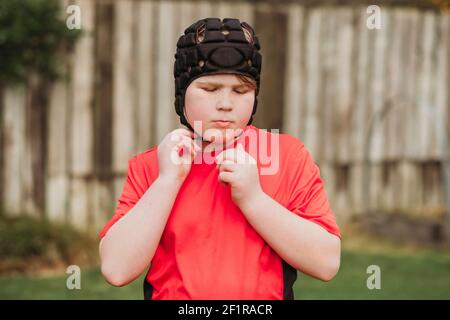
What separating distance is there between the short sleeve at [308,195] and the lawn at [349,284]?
4003 mm

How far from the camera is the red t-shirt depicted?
231 cm

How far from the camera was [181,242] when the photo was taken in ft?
7.67

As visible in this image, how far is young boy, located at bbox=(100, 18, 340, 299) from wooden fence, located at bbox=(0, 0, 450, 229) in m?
6.05

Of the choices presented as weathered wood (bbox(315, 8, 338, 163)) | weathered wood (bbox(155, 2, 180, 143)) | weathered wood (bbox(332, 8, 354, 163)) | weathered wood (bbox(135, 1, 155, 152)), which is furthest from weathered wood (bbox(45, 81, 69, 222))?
weathered wood (bbox(332, 8, 354, 163))

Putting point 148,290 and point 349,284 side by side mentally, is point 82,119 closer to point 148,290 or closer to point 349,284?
point 349,284

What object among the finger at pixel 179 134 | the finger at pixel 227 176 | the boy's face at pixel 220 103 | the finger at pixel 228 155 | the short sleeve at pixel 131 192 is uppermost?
the boy's face at pixel 220 103

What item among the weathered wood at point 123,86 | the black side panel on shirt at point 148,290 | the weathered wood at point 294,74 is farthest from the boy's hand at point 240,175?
the weathered wood at point 294,74

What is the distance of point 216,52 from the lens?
2369 mm

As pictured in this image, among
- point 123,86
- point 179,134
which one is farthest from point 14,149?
point 179,134

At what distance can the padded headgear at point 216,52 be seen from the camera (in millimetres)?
2363

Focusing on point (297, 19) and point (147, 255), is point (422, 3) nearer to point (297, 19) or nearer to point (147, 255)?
point (297, 19)

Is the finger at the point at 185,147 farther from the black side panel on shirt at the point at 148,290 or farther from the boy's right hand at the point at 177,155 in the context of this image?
the black side panel on shirt at the point at 148,290

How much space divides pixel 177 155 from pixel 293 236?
15.5 inches

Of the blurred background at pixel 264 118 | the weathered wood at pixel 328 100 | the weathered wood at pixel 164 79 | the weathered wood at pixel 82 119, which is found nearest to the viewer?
the blurred background at pixel 264 118
